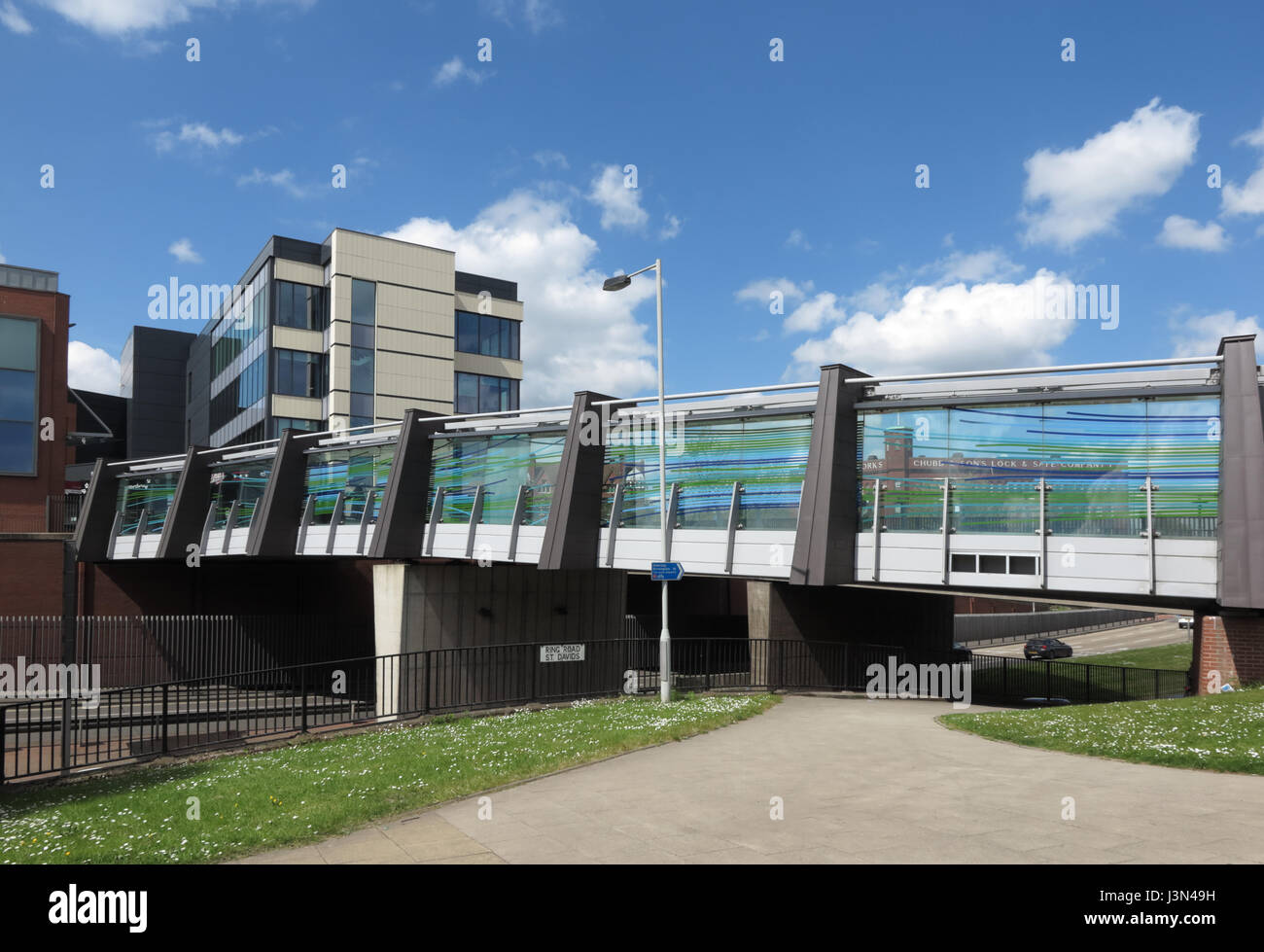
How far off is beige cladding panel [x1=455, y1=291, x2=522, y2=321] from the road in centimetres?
3643

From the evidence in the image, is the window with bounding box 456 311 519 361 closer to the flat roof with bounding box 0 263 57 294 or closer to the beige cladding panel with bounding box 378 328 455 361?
the beige cladding panel with bounding box 378 328 455 361

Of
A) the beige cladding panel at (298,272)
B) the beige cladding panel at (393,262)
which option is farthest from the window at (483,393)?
the beige cladding panel at (298,272)

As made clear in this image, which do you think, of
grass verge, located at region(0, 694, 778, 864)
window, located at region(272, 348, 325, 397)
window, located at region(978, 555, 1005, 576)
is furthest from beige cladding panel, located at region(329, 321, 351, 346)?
window, located at region(978, 555, 1005, 576)

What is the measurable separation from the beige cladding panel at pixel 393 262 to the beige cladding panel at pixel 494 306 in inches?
68.7

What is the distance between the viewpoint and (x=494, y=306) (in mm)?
61688

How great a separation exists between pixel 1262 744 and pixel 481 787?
886 cm

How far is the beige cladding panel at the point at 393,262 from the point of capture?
5325 centimetres

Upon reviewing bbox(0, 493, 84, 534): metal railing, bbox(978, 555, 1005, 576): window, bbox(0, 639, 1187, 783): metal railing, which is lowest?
bbox(0, 639, 1187, 783): metal railing

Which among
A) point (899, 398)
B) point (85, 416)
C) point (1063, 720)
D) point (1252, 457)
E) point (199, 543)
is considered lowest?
point (1063, 720)

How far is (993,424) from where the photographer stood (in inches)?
663

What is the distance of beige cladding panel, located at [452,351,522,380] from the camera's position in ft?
197
